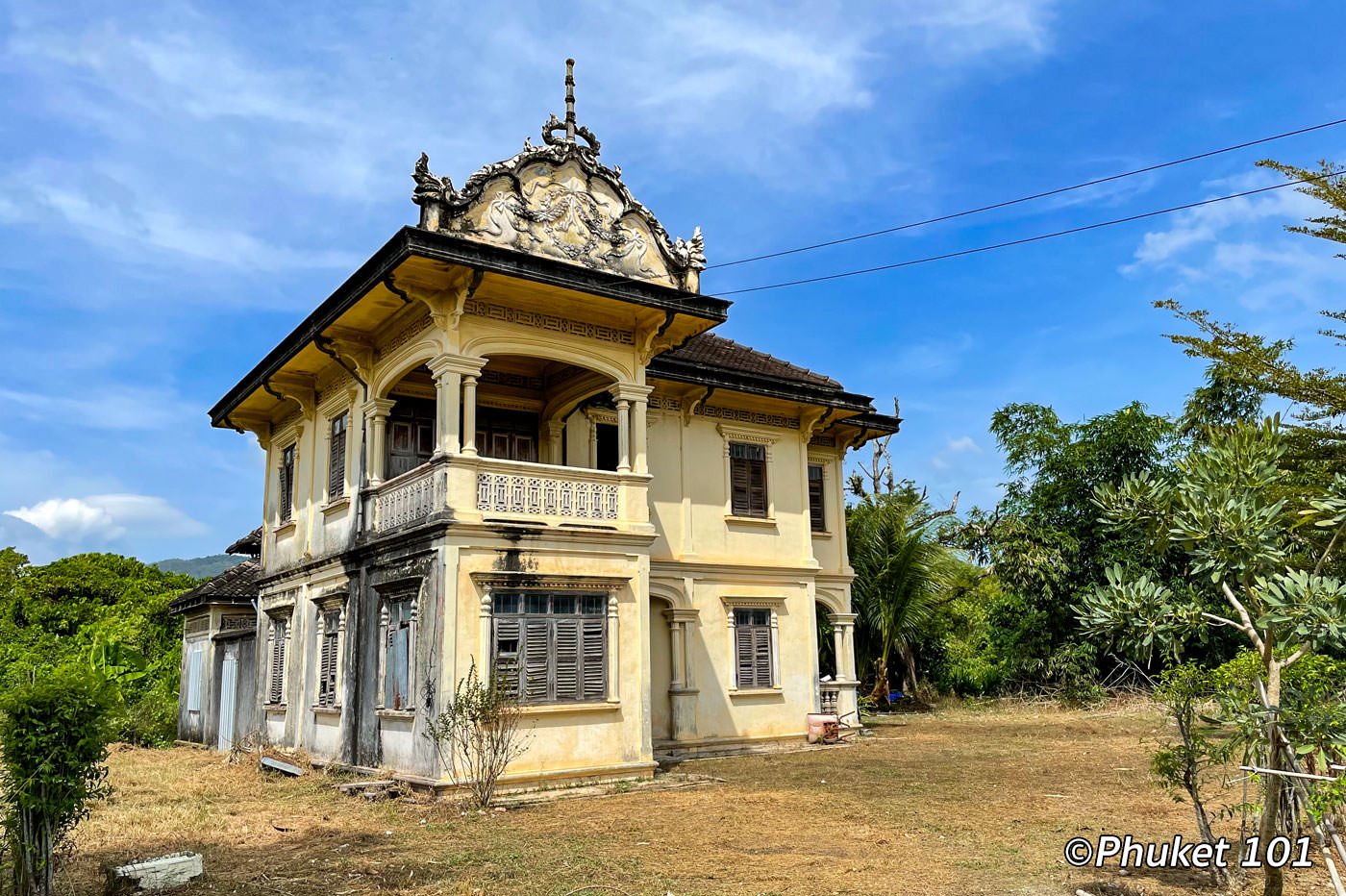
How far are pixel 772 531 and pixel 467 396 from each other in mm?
6975

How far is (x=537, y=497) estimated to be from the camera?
12.6 meters

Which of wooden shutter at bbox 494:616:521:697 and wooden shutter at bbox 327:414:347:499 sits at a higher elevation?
wooden shutter at bbox 327:414:347:499

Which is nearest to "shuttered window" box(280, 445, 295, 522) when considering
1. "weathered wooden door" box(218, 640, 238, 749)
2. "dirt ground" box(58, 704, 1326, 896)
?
"weathered wooden door" box(218, 640, 238, 749)

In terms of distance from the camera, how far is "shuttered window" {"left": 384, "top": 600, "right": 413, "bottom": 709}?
12422 millimetres

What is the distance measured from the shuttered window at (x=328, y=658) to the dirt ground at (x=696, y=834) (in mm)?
1370

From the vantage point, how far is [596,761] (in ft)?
40.5

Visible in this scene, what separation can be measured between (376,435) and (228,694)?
24.2ft

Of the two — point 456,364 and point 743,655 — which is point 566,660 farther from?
point 743,655

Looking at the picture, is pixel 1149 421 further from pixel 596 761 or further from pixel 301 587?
pixel 301 587

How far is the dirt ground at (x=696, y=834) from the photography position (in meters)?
7.41

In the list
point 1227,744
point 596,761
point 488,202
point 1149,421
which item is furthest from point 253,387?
point 1149,421

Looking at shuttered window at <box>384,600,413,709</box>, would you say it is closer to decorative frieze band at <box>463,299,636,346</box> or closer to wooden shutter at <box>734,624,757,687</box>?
decorative frieze band at <box>463,299,636,346</box>

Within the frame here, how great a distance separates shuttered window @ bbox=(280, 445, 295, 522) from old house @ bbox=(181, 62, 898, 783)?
6 centimetres

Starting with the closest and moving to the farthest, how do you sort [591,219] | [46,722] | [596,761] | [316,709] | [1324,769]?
[1324,769] → [46,722] → [596,761] → [591,219] → [316,709]
